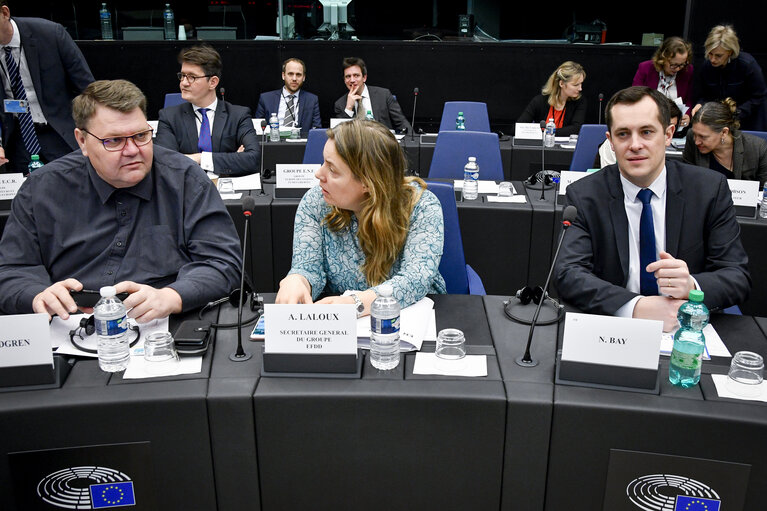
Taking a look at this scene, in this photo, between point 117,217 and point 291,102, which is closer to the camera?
point 117,217

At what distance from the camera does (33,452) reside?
52.4 inches

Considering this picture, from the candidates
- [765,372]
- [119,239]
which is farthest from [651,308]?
[119,239]

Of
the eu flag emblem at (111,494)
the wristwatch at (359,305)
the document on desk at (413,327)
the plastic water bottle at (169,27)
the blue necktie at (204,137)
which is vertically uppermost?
the plastic water bottle at (169,27)

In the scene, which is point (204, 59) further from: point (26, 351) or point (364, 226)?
point (26, 351)

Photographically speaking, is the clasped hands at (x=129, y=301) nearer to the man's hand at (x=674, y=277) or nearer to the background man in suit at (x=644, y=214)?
the background man in suit at (x=644, y=214)

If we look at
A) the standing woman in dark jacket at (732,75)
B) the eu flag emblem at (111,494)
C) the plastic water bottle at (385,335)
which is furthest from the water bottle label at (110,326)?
the standing woman in dark jacket at (732,75)

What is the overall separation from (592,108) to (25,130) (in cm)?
574

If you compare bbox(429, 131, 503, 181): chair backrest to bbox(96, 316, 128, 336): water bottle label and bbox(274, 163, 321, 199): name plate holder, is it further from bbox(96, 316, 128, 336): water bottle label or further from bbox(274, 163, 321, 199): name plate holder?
bbox(96, 316, 128, 336): water bottle label

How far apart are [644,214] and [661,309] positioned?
0.43 meters

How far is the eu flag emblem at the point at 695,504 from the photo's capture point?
1314 mm

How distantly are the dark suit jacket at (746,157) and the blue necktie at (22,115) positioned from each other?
3398 mm

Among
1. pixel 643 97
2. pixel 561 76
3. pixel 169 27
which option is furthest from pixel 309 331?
pixel 169 27

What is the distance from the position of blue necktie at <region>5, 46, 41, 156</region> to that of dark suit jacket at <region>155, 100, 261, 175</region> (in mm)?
659

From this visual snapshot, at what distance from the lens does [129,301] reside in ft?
5.40
